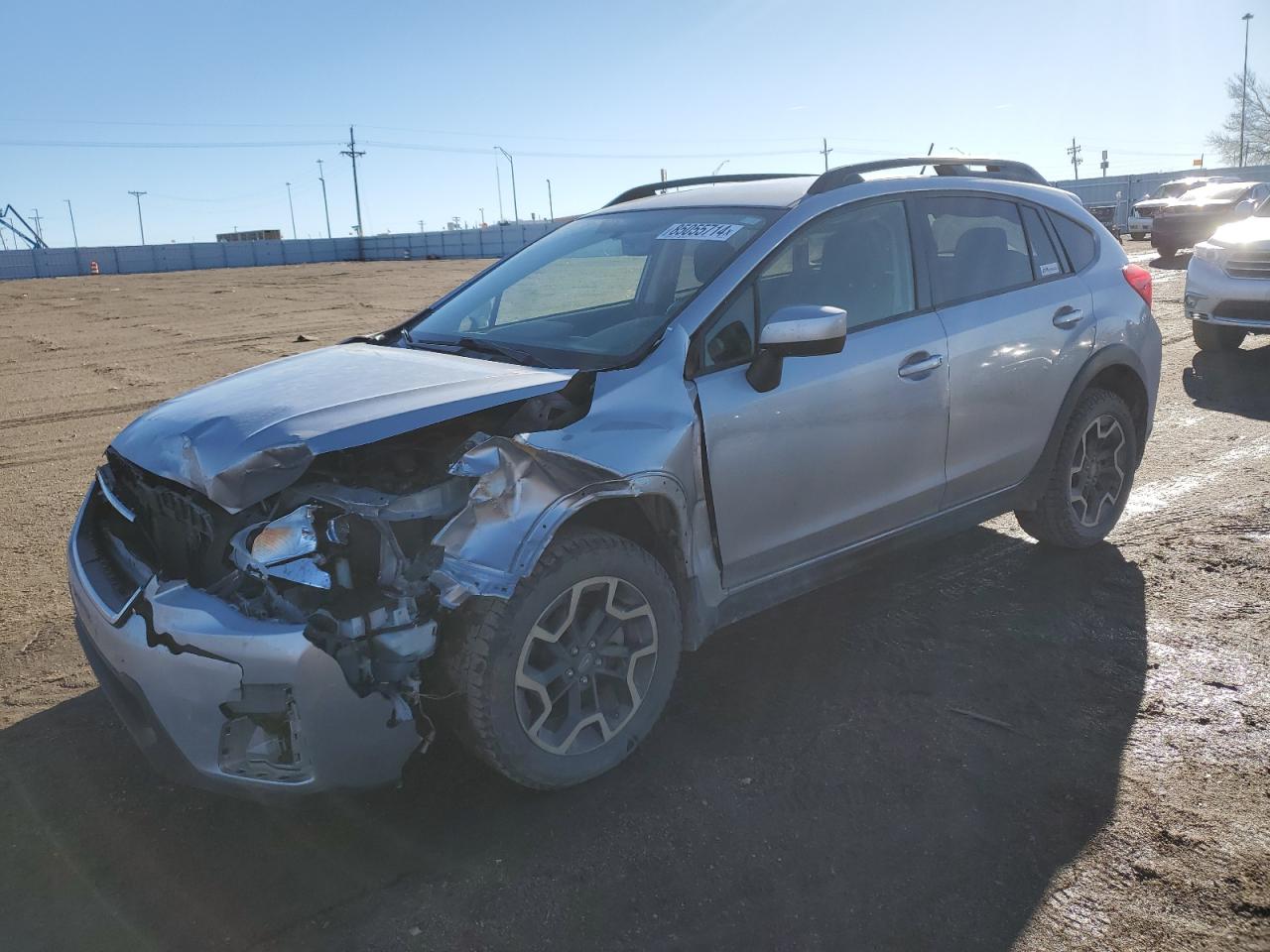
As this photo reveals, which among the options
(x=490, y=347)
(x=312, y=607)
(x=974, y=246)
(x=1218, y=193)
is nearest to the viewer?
(x=312, y=607)

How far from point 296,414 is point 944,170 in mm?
3066

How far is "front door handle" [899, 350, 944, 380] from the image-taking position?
12.5 ft

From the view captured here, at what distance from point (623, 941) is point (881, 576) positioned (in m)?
2.70

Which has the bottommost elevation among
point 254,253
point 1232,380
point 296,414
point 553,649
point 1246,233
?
point 1232,380

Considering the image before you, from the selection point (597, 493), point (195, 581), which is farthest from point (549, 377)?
point (195, 581)

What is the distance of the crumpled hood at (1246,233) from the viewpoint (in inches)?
367

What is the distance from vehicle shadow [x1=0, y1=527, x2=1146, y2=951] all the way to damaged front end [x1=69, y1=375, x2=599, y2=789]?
365 mm

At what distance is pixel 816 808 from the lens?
9.85ft

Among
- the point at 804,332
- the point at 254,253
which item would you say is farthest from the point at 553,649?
the point at 254,253

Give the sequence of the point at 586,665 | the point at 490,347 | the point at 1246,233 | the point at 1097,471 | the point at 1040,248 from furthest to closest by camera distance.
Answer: the point at 1246,233, the point at 1097,471, the point at 1040,248, the point at 490,347, the point at 586,665

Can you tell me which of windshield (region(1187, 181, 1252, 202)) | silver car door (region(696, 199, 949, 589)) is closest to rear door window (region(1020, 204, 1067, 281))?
silver car door (region(696, 199, 949, 589))

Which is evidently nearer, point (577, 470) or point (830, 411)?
point (577, 470)

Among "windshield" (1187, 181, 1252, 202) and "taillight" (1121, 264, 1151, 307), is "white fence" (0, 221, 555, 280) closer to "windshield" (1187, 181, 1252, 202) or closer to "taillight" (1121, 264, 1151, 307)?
"windshield" (1187, 181, 1252, 202)

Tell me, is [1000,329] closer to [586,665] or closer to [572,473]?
[572,473]
